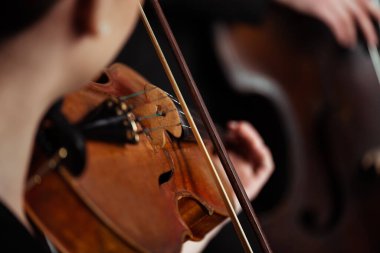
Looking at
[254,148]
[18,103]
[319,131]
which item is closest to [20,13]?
[18,103]

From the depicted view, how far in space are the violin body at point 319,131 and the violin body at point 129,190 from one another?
23.3 inches

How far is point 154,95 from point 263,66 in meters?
0.75

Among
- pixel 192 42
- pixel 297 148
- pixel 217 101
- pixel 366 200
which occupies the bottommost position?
pixel 366 200

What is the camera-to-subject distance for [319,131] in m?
1.18

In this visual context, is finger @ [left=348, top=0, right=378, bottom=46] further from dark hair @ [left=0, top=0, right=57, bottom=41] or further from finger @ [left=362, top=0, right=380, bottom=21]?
dark hair @ [left=0, top=0, right=57, bottom=41]

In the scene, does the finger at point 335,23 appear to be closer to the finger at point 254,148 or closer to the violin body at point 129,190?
the finger at point 254,148

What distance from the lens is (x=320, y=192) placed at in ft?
3.81

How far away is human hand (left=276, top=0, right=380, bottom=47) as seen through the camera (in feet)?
3.89

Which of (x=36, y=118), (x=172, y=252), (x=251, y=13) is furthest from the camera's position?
(x=251, y=13)

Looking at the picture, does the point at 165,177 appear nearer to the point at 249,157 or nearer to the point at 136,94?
the point at 136,94

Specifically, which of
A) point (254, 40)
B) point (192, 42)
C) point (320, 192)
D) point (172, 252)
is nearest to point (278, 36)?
point (254, 40)

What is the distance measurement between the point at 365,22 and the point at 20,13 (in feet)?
3.22

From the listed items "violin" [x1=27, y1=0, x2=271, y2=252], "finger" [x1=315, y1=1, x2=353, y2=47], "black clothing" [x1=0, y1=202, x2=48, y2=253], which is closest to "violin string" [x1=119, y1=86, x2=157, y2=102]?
"violin" [x1=27, y1=0, x2=271, y2=252]

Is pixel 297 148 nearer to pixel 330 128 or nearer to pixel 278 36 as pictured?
pixel 330 128
